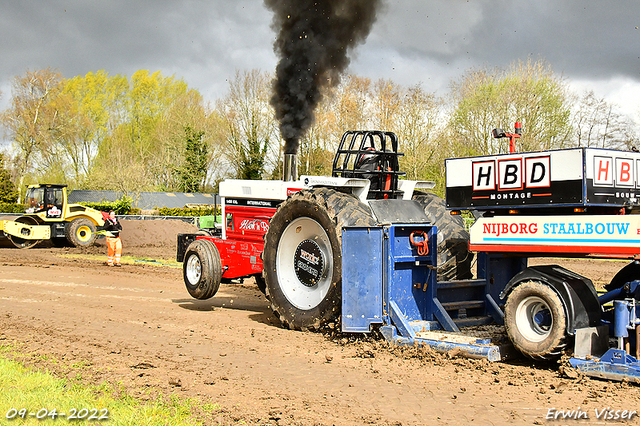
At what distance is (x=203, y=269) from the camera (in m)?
9.34

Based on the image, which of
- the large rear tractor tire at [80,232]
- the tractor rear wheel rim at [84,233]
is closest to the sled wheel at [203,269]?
the large rear tractor tire at [80,232]

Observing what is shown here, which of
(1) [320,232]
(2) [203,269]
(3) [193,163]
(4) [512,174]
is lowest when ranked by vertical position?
(2) [203,269]

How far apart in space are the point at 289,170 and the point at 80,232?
52.9ft

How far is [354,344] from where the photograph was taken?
704 centimetres

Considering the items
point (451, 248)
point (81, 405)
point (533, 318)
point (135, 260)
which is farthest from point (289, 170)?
point (135, 260)

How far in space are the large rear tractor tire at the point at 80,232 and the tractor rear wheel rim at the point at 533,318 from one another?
811 inches

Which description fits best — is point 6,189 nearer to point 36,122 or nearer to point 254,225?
point 36,122

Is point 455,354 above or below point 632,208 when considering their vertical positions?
below

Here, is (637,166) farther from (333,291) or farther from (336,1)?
(336,1)

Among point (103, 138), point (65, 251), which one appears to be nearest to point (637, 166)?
point (65, 251)

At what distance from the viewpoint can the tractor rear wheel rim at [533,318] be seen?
19.0 ft

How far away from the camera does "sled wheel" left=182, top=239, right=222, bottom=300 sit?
367 inches

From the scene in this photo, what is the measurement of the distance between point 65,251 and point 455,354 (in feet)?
64.3
